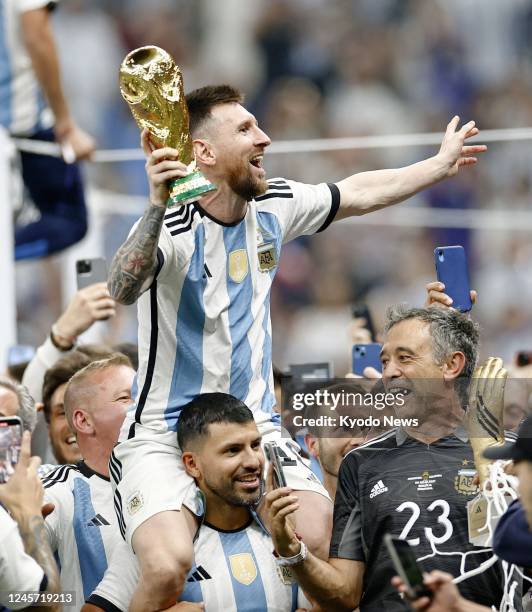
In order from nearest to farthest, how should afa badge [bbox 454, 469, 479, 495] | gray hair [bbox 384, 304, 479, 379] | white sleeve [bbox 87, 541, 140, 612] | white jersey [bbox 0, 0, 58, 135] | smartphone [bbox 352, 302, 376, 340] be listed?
afa badge [bbox 454, 469, 479, 495], white sleeve [bbox 87, 541, 140, 612], gray hair [bbox 384, 304, 479, 379], smartphone [bbox 352, 302, 376, 340], white jersey [bbox 0, 0, 58, 135]

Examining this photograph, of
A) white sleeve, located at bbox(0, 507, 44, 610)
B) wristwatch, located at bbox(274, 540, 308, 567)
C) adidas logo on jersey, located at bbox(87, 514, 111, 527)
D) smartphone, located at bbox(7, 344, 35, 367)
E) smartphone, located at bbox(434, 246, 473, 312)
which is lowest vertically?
wristwatch, located at bbox(274, 540, 308, 567)

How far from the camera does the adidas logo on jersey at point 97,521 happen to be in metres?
5.24

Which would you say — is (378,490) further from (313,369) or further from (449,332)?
(313,369)

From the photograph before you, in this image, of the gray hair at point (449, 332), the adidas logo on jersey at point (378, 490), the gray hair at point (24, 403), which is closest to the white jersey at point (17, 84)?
the gray hair at point (24, 403)

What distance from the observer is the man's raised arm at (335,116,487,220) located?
5.25m

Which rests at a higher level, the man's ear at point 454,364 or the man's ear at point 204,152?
the man's ear at point 204,152

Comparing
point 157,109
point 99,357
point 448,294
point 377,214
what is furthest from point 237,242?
point 377,214

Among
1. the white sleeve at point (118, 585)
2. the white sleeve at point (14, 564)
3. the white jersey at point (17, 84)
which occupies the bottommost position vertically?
the white sleeve at point (118, 585)

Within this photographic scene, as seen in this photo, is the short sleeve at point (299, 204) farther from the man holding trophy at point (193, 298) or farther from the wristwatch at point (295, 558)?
the wristwatch at point (295, 558)

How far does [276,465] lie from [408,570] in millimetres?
1121

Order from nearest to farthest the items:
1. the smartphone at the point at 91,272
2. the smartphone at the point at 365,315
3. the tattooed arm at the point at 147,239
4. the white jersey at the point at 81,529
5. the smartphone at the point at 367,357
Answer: the tattooed arm at the point at 147,239 < the white jersey at the point at 81,529 < the smartphone at the point at 367,357 < the smartphone at the point at 91,272 < the smartphone at the point at 365,315

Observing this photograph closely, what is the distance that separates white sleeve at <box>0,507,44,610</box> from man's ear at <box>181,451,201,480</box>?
868 millimetres

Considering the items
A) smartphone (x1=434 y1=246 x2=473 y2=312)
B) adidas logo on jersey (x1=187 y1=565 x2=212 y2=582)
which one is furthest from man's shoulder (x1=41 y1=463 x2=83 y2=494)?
smartphone (x1=434 y1=246 x2=473 y2=312)

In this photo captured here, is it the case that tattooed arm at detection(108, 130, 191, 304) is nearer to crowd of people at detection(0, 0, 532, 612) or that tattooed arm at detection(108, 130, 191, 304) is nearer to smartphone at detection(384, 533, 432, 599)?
crowd of people at detection(0, 0, 532, 612)
